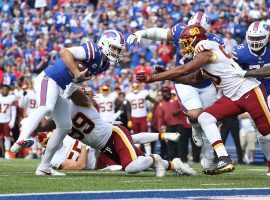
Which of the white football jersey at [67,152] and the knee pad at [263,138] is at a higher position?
the knee pad at [263,138]

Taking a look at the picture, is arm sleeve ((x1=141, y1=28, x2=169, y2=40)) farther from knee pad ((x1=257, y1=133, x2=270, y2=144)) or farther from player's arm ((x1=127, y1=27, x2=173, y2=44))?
knee pad ((x1=257, y1=133, x2=270, y2=144))

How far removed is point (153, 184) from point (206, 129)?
48.1 inches

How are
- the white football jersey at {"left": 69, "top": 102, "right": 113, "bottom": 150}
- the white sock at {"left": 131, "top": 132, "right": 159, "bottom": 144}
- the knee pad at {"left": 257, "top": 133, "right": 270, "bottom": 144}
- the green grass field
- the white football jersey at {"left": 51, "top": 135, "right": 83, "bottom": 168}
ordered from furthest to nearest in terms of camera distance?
the white football jersey at {"left": 51, "top": 135, "right": 83, "bottom": 168}
the white sock at {"left": 131, "top": 132, "right": 159, "bottom": 144}
the white football jersey at {"left": 69, "top": 102, "right": 113, "bottom": 150}
the knee pad at {"left": 257, "top": 133, "right": 270, "bottom": 144}
the green grass field

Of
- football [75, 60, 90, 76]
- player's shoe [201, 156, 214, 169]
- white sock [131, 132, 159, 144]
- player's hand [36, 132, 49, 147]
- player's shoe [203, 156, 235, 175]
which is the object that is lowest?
player's shoe [201, 156, 214, 169]

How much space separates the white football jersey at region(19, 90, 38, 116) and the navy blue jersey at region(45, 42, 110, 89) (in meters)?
8.39

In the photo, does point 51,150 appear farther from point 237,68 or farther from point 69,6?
point 69,6

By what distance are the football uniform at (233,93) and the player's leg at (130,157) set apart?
29.1 inches

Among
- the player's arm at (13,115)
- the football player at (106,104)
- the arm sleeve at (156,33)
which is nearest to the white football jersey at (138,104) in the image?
the football player at (106,104)

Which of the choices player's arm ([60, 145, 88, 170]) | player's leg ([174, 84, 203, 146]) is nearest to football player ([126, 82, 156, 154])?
player's arm ([60, 145, 88, 170])

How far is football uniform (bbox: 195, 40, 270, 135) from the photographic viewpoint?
833 centimetres

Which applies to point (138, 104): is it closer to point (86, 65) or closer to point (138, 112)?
point (138, 112)

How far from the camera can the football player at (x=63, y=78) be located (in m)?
8.17

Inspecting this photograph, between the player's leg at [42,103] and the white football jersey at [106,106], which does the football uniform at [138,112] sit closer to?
the white football jersey at [106,106]

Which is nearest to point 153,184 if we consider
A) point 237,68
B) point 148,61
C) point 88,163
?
point 237,68
